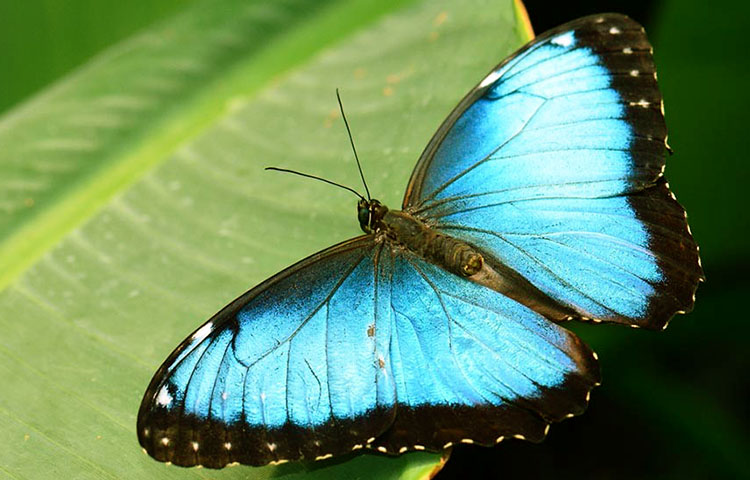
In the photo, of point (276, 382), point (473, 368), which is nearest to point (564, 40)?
point (473, 368)

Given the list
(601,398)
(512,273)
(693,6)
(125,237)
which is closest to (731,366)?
(601,398)

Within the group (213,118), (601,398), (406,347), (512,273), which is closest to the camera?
(406,347)

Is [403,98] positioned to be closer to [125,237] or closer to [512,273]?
[512,273]

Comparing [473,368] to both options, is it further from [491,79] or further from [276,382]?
[491,79]

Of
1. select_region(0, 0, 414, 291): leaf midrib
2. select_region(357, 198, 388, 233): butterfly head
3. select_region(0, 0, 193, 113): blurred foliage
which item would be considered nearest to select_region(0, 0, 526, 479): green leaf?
select_region(0, 0, 414, 291): leaf midrib

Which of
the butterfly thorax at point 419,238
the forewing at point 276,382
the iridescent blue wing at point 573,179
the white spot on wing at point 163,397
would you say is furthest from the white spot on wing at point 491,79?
the white spot on wing at point 163,397

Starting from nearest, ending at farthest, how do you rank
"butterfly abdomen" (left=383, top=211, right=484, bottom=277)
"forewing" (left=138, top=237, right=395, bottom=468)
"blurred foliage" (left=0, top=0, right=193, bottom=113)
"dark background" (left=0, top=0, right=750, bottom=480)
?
"forewing" (left=138, top=237, right=395, bottom=468) → "butterfly abdomen" (left=383, top=211, right=484, bottom=277) → "dark background" (left=0, top=0, right=750, bottom=480) → "blurred foliage" (left=0, top=0, right=193, bottom=113)

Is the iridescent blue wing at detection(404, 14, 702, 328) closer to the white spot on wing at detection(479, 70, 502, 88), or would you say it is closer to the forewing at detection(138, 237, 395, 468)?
the white spot on wing at detection(479, 70, 502, 88)
